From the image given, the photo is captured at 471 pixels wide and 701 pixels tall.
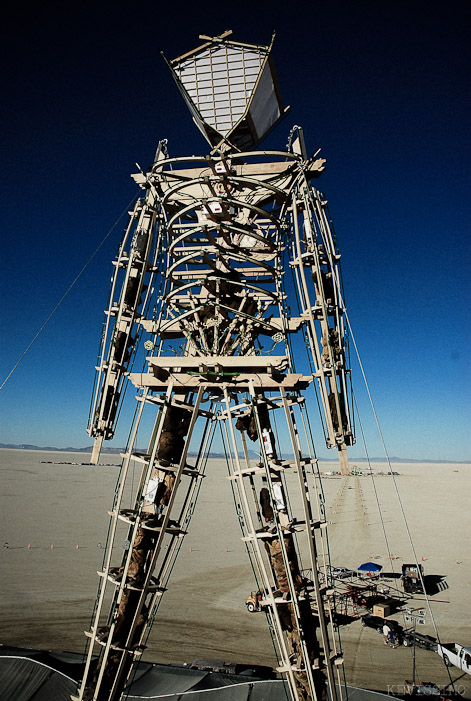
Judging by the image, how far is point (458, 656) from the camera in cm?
1480

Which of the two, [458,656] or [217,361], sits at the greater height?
[217,361]

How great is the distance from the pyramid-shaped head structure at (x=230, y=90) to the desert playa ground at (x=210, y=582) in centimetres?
1772

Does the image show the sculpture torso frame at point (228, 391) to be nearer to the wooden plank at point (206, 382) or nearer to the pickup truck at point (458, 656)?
the wooden plank at point (206, 382)

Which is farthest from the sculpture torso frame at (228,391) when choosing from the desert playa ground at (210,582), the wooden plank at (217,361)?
the desert playa ground at (210,582)

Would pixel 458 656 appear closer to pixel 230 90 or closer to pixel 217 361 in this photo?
pixel 217 361

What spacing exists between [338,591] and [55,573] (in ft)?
54.1

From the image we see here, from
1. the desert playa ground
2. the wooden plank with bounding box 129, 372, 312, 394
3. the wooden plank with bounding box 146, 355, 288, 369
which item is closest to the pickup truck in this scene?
the desert playa ground

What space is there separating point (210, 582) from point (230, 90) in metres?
24.6

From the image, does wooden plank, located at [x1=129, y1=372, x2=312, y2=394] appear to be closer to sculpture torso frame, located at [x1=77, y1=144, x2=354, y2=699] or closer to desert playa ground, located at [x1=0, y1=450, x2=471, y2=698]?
sculpture torso frame, located at [x1=77, y1=144, x2=354, y2=699]

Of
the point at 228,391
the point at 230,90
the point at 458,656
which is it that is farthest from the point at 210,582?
the point at 230,90

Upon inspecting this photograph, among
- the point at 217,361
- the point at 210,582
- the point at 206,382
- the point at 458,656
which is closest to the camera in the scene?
the point at 217,361

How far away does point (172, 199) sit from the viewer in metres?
8.71

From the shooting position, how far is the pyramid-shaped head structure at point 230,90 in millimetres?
8234

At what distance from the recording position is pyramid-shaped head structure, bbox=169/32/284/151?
27.0 ft
